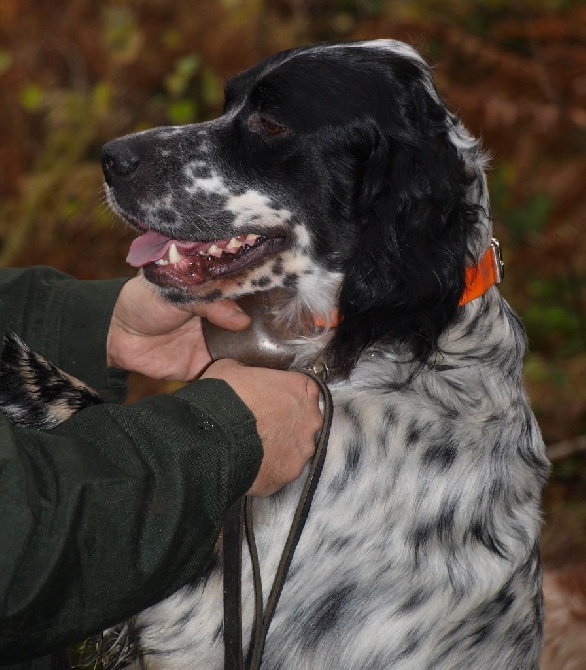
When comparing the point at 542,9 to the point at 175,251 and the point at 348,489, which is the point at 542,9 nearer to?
the point at 175,251

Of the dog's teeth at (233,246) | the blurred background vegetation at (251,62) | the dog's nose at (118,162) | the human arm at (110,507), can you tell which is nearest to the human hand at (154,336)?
the dog's teeth at (233,246)

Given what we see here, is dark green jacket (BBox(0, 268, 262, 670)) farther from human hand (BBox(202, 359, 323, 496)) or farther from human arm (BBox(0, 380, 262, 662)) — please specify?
human hand (BBox(202, 359, 323, 496))

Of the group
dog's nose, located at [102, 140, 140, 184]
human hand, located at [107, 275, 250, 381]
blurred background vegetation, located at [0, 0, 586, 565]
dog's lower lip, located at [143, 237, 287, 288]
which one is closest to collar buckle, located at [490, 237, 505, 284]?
dog's lower lip, located at [143, 237, 287, 288]

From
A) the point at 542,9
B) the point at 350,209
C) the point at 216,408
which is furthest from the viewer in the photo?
the point at 542,9

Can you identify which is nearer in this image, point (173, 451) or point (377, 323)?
point (173, 451)

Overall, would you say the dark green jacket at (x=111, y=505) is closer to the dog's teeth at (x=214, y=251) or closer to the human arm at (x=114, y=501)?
the human arm at (x=114, y=501)

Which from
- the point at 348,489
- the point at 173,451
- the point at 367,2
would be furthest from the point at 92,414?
the point at 367,2

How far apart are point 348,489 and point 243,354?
1.61 ft

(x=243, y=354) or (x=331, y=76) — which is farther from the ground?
(x=331, y=76)

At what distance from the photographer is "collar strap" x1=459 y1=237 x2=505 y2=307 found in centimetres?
234

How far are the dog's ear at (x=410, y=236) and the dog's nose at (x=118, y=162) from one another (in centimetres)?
63

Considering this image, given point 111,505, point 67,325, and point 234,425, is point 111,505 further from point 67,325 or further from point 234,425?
point 67,325

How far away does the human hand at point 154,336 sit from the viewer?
263 cm

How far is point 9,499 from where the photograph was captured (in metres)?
1.54
